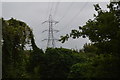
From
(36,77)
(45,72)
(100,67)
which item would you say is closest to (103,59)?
(100,67)

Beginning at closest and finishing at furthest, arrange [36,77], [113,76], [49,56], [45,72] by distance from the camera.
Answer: [113,76]
[36,77]
[45,72]
[49,56]

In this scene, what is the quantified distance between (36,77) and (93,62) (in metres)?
6.40

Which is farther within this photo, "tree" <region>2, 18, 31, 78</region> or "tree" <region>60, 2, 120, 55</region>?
"tree" <region>2, 18, 31, 78</region>

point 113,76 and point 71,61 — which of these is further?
point 71,61

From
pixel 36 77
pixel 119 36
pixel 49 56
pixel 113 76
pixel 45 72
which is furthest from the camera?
pixel 49 56

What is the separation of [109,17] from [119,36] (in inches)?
22.2

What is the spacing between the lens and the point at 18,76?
20453 mm

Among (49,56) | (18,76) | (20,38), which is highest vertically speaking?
(20,38)

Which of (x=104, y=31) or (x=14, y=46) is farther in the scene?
(x=14, y=46)

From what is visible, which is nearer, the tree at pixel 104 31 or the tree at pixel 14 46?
the tree at pixel 104 31

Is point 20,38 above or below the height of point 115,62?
above

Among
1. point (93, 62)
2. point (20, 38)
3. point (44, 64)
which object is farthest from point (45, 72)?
point (93, 62)

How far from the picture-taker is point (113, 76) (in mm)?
7500

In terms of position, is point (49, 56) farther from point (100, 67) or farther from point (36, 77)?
point (100, 67)
